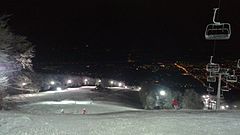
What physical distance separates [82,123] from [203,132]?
3.84 m

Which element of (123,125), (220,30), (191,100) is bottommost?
(191,100)

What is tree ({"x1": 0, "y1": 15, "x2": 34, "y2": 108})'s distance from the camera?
30062mm

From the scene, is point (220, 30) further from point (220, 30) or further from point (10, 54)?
point (10, 54)

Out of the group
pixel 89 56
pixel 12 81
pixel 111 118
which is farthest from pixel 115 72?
pixel 111 118

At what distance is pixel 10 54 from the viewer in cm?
3378

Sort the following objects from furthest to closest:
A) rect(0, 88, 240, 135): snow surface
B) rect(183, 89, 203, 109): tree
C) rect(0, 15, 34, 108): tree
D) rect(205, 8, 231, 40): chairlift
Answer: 1. rect(183, 89, 203, 109): tree
2. rect(0, 15, 34, 108): tree
3. rect(205, 8, 231, 40): chairlift
4. rect(0, 88, 240, 135): snow surface

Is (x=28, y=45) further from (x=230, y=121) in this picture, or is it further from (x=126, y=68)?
(x=126, y=68)

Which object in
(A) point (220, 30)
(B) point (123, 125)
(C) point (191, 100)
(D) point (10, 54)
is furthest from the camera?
(C) point (191, 100)

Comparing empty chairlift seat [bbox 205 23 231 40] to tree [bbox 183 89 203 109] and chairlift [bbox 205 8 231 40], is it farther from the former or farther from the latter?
tree [bbox 183 89 203 109]

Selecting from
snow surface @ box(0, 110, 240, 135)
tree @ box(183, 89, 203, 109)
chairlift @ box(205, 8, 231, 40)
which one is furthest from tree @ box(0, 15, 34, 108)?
tree @ box(183, 89, 203, 109)

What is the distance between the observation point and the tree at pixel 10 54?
98.6 ft

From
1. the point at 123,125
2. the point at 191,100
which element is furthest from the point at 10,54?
the point at 191,100

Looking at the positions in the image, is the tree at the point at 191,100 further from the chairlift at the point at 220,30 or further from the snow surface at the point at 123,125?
the chairlift at the point at 220,30

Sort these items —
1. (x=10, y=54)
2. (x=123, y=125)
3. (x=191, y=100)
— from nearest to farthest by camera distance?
(x=123, y=125) → (x=10, y=54) → (x=191, y=100)
